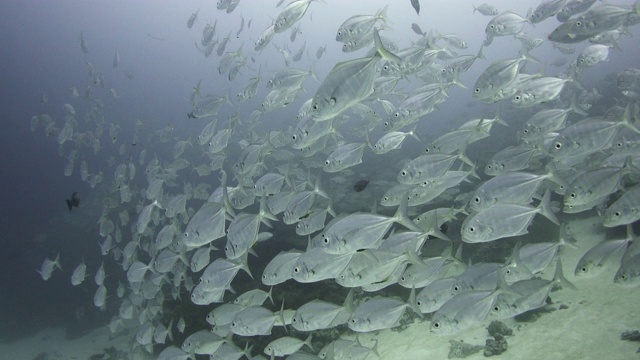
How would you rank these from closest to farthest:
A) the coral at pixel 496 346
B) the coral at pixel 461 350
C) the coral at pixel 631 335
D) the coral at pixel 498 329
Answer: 1. the coral at pixel 631 335
2. the coral at pixel 496 346
3. the coral at pixel 461 350
4. the coral at pixel 498 329

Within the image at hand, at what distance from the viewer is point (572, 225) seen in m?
8.50

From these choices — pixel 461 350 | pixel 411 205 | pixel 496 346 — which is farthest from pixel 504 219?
pixel 461 350

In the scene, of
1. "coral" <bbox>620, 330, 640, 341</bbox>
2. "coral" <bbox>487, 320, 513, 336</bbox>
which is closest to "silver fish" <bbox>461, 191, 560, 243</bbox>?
"coral" <bbox>620, 330, 640, 341</bbox>

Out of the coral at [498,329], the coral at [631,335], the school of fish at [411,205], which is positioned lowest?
the coral at [498,329]

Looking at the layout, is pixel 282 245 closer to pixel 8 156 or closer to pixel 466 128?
pixel 466 128

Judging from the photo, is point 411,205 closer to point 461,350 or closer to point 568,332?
point 461,350

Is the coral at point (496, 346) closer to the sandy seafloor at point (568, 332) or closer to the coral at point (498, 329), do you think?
the sandy seafloor at point (568, 332)

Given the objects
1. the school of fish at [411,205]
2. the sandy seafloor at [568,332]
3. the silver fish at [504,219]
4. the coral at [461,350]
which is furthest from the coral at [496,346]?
the silver fish at [504,219]

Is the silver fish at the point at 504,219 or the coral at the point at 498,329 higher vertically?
the silver fish at the point at 504,219

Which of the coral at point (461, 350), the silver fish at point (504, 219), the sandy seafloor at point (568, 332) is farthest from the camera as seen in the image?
the coral at point (461, 350)

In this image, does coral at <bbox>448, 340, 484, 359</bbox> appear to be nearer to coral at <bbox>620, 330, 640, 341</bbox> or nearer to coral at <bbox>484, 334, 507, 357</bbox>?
coral at <bbox>484, 334, 507, 357</bbox>

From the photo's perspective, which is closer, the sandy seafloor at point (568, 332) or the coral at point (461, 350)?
the sandy seafloor at point (568, 332)

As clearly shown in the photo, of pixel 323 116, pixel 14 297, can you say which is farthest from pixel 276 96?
pixel 14 297

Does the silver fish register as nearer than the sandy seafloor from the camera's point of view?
Yes
